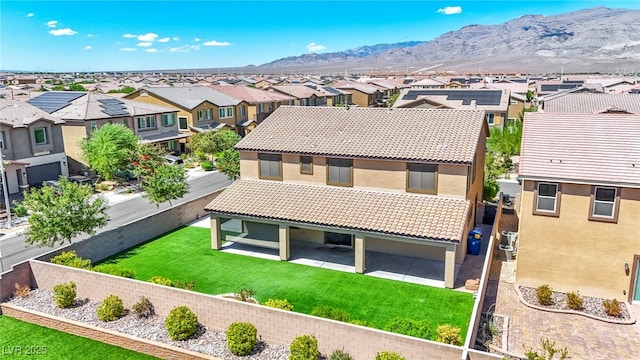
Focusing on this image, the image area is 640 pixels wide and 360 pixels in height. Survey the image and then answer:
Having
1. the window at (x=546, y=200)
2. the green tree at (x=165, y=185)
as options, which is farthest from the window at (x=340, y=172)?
the green tree at (x=165, y=185)

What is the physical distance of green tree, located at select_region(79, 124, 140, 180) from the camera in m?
39.7

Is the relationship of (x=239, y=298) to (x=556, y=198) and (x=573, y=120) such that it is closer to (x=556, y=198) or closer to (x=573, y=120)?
(x=556, y=198)

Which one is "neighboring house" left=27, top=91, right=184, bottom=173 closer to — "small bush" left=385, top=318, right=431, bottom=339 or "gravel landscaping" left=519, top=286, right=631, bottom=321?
"small bush" left=385, top=318, right=431, bottom=339

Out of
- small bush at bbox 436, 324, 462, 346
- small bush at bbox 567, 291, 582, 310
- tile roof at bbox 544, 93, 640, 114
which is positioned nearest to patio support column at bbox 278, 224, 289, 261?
small bush at bbox 436, 324, 462, 346

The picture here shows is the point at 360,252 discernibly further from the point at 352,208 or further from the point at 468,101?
the point at 468,101

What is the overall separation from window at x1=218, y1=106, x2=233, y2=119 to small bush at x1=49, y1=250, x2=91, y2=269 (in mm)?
42028

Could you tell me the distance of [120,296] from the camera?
18469mm

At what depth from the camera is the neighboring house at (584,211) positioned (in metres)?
18.8

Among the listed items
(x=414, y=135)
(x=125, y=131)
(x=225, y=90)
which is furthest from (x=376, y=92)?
(x=414, y=135)

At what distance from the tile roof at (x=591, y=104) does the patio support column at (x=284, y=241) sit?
3501 cm

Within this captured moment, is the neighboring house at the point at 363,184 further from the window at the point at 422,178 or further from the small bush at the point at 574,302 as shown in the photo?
the small bush at the point at 574,302

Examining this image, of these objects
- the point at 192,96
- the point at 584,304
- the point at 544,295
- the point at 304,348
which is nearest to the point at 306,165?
the point at 304,348

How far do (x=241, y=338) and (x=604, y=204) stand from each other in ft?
50.3

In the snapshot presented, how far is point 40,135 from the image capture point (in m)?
39.7
